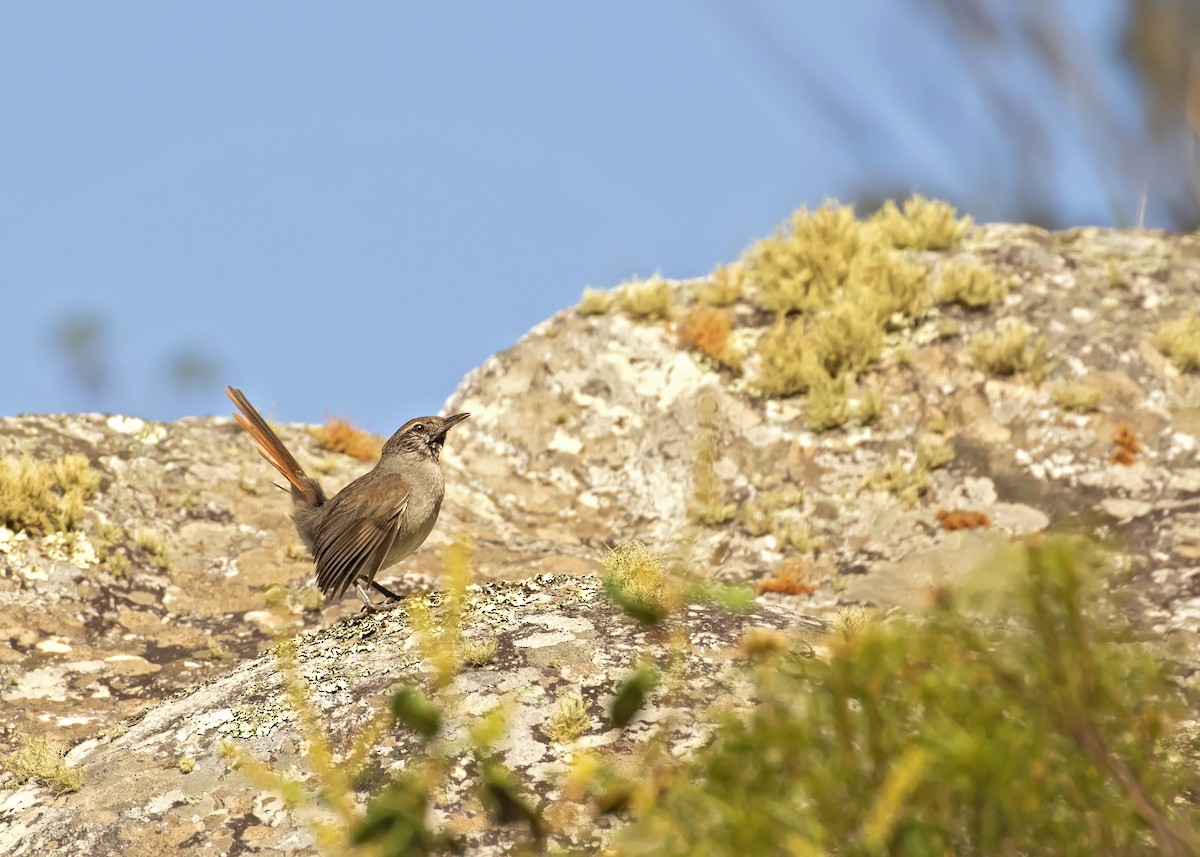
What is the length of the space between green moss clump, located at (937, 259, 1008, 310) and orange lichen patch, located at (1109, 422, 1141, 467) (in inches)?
63.7

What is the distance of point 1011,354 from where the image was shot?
907 cm

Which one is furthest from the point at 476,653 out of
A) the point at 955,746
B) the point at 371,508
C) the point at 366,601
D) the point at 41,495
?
the point at 41,495

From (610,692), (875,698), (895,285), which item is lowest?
(875,698)

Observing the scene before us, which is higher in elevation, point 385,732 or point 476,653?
point 476,653

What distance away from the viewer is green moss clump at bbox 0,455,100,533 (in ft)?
25.3

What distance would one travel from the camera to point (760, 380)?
9.42 m

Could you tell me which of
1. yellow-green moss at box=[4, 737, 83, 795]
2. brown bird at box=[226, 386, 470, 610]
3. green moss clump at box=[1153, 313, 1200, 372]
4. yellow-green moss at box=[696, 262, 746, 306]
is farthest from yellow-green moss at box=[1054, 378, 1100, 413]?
yellow-green moss at box=[4, 737, 83, 795]

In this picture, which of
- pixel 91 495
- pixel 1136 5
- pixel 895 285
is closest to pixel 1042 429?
pixel 895 285

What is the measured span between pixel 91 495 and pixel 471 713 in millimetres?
4664

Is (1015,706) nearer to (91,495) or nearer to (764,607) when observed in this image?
(764,607)

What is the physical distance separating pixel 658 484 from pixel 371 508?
2.67 meters

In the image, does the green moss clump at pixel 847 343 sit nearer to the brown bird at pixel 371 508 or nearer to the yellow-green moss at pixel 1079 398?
the yellow-green moss at pixel 1079 398

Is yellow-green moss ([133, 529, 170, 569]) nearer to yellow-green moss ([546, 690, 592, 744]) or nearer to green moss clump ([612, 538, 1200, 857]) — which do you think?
yellow-green moss ([546, 690, 592, 744])

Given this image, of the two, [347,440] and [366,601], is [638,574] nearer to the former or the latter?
[366,601]
